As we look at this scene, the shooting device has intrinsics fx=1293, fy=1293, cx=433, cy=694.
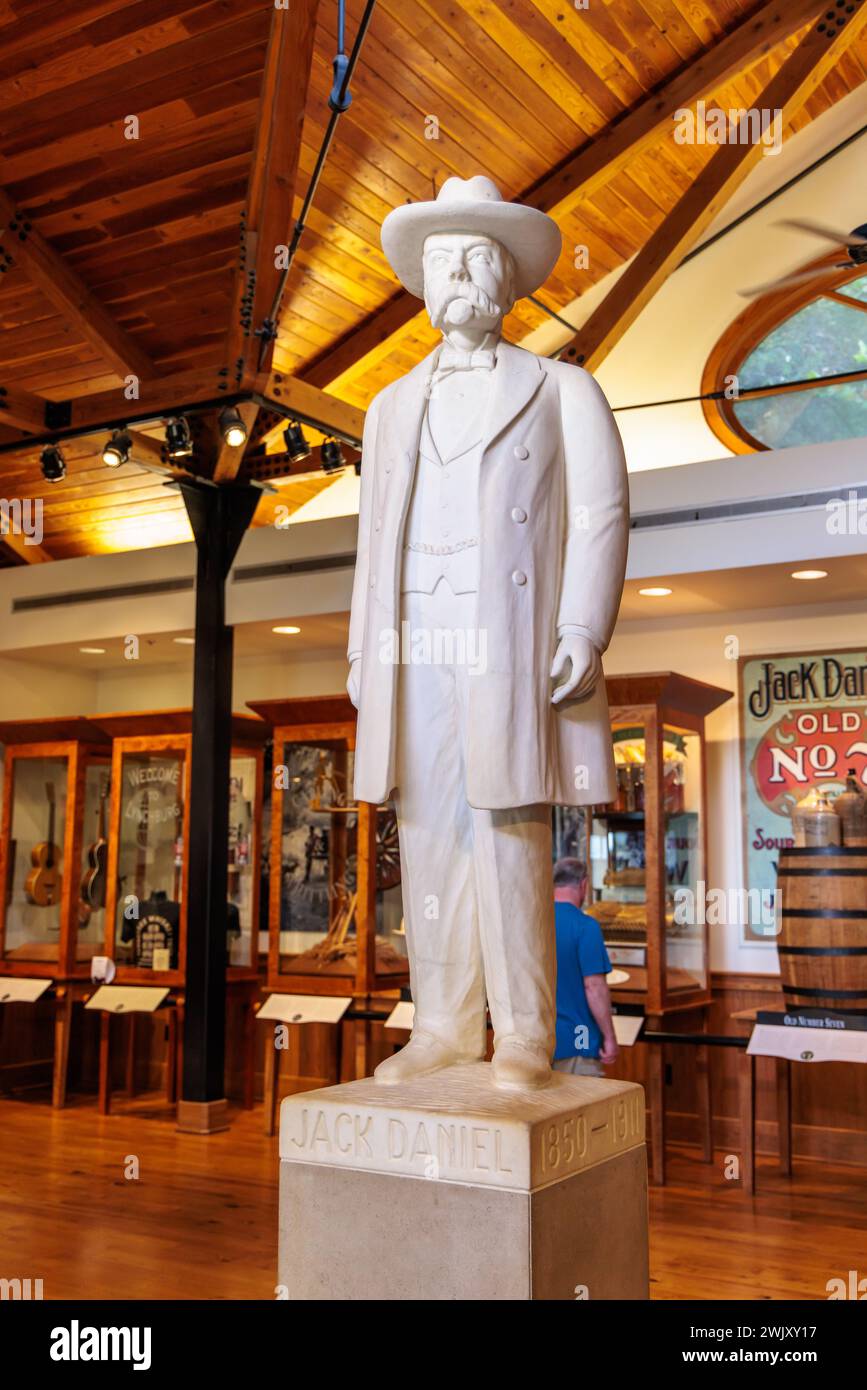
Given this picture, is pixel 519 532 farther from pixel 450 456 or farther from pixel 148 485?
pixel 148 485

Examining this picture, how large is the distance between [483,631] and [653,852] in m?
3.97

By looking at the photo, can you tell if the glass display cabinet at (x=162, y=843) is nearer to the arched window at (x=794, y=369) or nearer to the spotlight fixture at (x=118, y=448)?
the spotlight fixture at (x=118, y=448)

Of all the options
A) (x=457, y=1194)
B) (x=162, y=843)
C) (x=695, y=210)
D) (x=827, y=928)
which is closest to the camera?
(x=457, y=1194)

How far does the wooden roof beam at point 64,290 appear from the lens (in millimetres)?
6184

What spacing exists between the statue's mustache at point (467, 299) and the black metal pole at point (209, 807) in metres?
4.60

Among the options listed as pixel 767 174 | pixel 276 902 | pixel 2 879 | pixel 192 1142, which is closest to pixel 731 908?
pixel 276 902

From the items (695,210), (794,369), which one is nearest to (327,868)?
(794,369)

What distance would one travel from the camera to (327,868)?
7.01 meters

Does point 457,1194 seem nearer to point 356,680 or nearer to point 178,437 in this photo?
point 356,680

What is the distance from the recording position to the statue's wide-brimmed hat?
2.49 m

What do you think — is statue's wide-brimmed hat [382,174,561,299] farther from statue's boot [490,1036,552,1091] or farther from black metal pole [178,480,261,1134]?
black metal pole [178,480,261,1134]

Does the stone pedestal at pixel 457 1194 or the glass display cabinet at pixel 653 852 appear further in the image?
the glass display cabinet at pixel 653 852

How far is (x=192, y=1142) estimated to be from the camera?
6375 millimetres

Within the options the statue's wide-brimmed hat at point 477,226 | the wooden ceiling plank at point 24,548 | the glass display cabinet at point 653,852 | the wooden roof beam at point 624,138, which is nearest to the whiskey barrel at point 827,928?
the glass display cabinet at point 653,852
